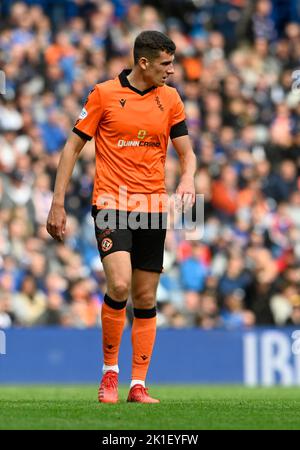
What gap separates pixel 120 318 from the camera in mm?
9461

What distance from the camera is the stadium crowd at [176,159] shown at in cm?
1798

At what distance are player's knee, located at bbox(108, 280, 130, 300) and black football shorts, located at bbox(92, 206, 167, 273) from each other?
243 millimetres

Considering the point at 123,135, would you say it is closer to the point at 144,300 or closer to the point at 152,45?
the point at 152,45

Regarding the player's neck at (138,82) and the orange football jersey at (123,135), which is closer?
the orange football jersey at (123,135)

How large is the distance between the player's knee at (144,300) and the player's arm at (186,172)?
0.78 m

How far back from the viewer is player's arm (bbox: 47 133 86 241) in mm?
9289

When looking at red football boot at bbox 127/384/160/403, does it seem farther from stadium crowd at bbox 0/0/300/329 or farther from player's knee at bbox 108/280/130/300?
stadium crowd at bbox 0/0/300/329

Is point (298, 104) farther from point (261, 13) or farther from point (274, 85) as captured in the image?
point (261, 13)

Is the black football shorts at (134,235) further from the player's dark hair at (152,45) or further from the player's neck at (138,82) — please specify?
the player's dark hair at (152,45)

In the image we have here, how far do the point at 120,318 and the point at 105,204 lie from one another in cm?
86

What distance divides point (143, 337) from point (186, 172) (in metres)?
1.31

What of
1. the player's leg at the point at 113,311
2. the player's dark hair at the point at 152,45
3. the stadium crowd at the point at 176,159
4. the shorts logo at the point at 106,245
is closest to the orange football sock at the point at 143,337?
the player's leg at the point at 113,311
